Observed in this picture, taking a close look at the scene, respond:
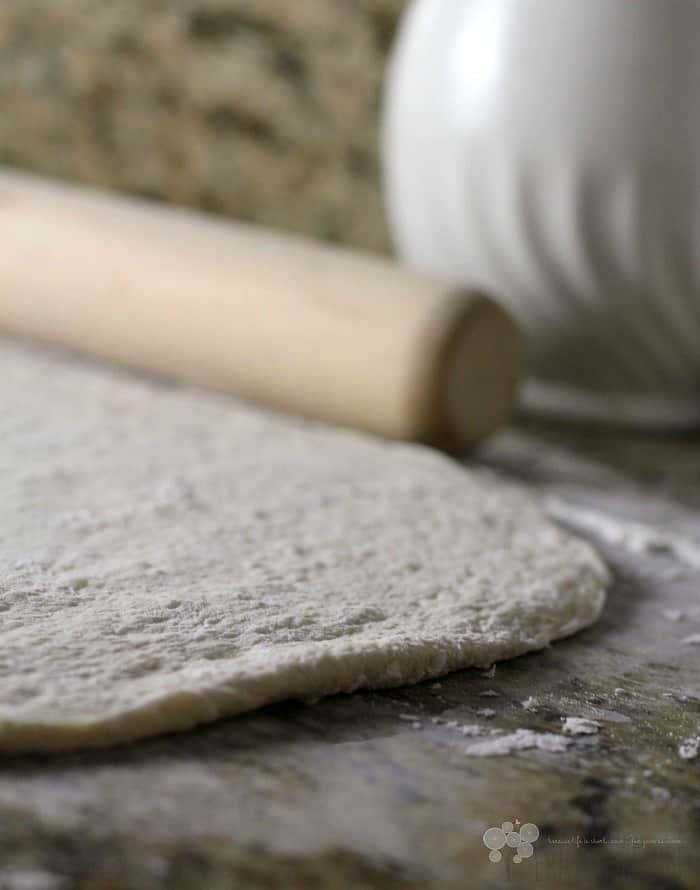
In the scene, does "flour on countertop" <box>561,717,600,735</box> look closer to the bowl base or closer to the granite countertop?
the granite countertop

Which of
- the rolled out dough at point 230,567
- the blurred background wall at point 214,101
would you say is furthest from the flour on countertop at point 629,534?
the blurred background wall at point 214,101

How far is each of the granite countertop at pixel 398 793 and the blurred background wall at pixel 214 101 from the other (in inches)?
46.5

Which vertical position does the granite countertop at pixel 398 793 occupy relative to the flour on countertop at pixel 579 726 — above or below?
below

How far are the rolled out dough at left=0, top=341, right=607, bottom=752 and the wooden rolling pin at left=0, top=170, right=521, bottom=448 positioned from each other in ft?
0.15

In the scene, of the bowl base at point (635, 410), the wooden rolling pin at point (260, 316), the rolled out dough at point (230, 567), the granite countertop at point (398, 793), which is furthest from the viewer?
the bowl base at point (635, 410)

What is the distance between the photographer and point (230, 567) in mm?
797

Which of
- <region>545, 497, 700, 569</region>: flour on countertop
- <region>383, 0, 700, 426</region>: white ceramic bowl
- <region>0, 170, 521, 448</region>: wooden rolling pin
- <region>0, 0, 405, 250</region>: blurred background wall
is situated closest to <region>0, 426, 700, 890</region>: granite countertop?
<region>545, 497, 700, 569</region>: flour on countertop

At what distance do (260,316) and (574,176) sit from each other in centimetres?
31

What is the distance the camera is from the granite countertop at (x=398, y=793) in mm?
511

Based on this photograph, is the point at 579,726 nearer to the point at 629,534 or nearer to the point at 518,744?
the point at 518,744

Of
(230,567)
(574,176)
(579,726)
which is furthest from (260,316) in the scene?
(579,726)

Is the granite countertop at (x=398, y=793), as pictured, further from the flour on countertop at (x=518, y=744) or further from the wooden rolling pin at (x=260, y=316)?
the wooden rolling pin at (x=260, y=316)

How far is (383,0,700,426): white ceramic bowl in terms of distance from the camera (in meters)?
1.16

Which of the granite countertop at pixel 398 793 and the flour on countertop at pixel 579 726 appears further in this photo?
the flour on countertop at pixel 579 726
